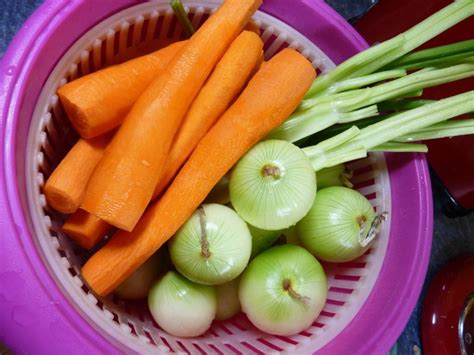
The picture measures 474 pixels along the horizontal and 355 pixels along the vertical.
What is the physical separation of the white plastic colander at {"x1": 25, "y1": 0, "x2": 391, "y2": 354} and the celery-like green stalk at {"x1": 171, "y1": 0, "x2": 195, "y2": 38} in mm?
32

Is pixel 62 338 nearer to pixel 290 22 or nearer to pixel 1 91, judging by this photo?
pixel 1 91

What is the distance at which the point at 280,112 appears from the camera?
71 cm

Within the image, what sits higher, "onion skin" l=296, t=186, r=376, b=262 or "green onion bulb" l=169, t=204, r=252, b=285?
"onion skin" l=296, t=186, r=376, b=262

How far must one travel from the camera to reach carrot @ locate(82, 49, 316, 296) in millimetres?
657

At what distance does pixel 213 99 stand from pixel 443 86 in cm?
44

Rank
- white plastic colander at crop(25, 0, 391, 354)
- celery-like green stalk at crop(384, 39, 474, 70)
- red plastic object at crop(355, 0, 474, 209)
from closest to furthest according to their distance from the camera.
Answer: white plastic colander at crop(25, 0, 391, 354) → celery-like green stalk at crop(384, 39, 474, 70) → red plastic object at crop(355, 0, 474, 209)

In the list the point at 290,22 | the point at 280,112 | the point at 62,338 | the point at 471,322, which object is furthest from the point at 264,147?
the point at 471,322

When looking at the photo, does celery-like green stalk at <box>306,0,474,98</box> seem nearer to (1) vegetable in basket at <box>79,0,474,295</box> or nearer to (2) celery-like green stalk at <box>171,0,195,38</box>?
(1) vegetable in basket at <box>79,0,474,295</box>

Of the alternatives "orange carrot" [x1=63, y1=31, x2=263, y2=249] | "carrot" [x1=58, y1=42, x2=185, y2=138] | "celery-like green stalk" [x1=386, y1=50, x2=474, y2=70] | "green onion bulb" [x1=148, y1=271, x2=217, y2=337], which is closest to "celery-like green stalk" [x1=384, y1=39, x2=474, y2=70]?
"celery-like green stalk" [x1=386, y1=50, x2=474, y2=70]

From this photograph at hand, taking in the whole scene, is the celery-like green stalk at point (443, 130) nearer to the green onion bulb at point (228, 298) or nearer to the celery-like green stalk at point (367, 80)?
Answer: the celery-like green stalk at point (367, 80)

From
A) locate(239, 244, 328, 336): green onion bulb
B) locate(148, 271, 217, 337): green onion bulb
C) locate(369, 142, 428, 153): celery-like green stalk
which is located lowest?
locate(148, 271, 217, 337): green onion bulb

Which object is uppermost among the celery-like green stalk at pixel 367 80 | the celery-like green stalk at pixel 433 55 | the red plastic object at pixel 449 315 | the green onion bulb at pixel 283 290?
the celery-like green stalk at pixel 433 55

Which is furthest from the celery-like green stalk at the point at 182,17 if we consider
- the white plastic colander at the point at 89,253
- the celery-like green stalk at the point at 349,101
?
the celery-like green stalk at the point at 349,101

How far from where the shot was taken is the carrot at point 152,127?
625 mm
